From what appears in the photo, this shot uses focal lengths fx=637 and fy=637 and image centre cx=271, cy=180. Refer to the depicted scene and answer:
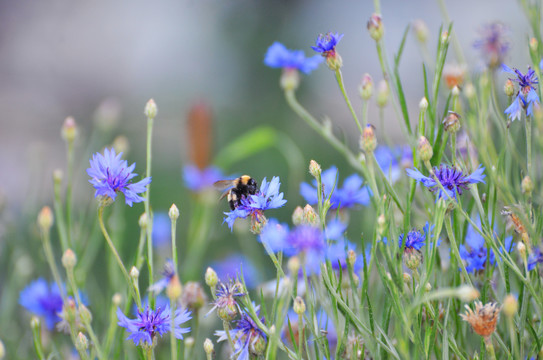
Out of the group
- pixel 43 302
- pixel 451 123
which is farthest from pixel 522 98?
pixel 43 302

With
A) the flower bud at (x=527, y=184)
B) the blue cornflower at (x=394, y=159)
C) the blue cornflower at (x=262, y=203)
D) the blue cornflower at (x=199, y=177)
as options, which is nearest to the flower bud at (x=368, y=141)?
the blue cornflower at (x=262, y=203)

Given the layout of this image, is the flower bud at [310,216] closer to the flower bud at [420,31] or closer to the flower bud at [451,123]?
the flower bud at [451,123]

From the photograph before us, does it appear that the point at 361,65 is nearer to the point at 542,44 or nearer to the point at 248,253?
the point at 248,253

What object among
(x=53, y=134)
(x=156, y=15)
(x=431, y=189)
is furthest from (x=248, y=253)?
(x=156, y=15)

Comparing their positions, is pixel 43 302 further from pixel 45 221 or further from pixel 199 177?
pixel 199 177

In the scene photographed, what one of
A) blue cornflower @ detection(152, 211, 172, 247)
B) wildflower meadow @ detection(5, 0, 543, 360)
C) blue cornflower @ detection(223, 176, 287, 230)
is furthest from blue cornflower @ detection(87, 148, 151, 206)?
blue cornflower @ detection(152, 211, 172, 247)

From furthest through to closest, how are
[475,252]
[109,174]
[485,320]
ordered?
[475,252] → [109,174] → [485,320]
